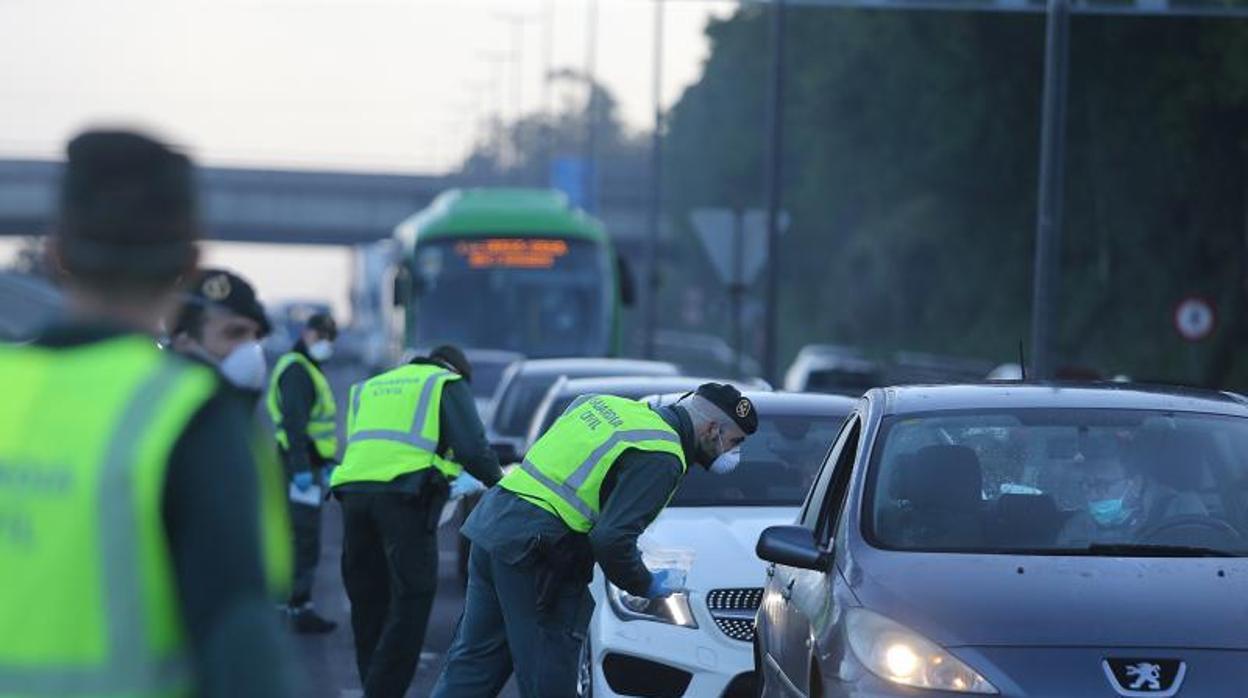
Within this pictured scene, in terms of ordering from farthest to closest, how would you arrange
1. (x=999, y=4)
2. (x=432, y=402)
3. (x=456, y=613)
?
(x=999, y=4) → (x=456, y=613) → (x=432, y=402)

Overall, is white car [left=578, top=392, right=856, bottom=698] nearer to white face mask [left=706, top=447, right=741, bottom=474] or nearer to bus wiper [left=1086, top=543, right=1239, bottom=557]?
white face mask [left=706, top=447, right=741, bottom=474]

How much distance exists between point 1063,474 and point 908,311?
56222 millimetres

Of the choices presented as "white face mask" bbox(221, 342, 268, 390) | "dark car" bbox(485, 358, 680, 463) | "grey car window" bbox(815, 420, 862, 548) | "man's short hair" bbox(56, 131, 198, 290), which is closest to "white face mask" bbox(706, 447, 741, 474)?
"grey car window" bbox(815, 420, 862, 548)

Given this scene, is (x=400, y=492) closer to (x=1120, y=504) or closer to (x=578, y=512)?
(x=578, y=512)

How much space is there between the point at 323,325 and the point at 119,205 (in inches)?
482

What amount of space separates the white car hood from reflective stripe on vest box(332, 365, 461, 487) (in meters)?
0.91

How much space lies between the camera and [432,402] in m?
10.7

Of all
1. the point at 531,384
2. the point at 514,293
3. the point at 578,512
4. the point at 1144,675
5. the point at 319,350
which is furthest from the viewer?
the point at 514,293

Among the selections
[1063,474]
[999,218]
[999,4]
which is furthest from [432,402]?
[999,218]

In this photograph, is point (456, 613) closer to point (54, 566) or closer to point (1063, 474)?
point (1063, 474)

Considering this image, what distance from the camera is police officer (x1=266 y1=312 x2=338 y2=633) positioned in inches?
583

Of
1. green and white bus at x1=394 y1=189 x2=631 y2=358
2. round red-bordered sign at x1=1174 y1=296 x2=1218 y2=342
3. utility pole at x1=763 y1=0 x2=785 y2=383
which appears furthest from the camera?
round red-bordered sign at x1=1174 y1=296 x2=1218 y2=342

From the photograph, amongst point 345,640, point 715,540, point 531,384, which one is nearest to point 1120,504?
point 715,540

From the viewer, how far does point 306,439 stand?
1489 cm
